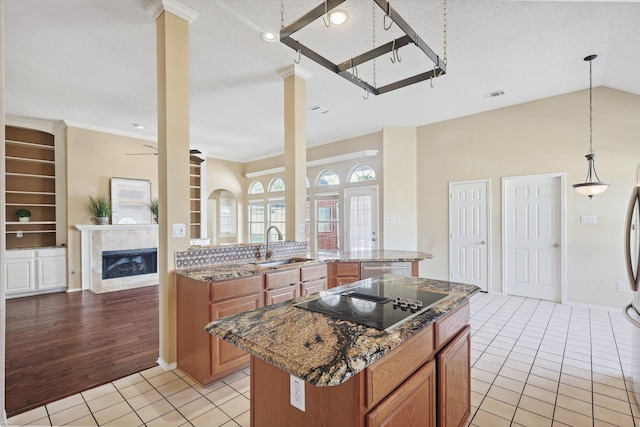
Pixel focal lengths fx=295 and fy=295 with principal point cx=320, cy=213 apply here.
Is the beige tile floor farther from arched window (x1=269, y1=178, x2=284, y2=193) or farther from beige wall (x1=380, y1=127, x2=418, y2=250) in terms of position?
arched window (x1=269, y1=178, x2=284, y2=193)

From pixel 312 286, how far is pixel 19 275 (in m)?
5.09

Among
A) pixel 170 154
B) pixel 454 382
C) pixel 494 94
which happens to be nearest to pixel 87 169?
pixel 170 154

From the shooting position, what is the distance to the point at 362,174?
6.40 meters

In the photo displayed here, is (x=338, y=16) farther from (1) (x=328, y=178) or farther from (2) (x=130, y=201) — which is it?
(2) (x=130, y=201)

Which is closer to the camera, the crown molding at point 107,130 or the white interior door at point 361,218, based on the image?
the crown molding at point 107,130

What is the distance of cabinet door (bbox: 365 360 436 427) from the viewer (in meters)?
1.02

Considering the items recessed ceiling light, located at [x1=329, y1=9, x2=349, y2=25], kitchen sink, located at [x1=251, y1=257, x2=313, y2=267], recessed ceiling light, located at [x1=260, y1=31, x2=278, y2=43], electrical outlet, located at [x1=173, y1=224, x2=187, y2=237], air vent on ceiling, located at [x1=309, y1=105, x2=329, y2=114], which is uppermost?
recessed ceiling light, located at [x1=260, y1=31, x2=278, y2=43]

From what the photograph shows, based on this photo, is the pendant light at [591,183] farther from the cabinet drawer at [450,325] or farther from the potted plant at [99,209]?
the potted plant at [99,209]

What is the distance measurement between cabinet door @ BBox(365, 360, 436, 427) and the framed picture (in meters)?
6.35

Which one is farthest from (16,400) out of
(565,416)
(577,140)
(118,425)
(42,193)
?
(577,140)

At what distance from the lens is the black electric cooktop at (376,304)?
50.3 inches

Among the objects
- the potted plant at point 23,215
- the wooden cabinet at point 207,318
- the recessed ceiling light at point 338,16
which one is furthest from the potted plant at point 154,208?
the recessed ceiling light at point 338,16

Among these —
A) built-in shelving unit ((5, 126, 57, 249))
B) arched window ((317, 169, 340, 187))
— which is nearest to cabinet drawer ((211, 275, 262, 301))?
arched window ((317, 169, 340, 187))

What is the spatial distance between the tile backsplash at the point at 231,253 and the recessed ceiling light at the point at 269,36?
2.12 m
